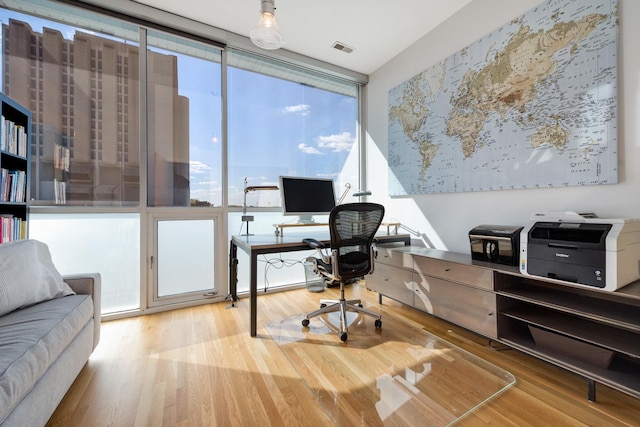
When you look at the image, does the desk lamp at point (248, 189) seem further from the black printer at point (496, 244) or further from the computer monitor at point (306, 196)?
the black printer at point (496, 244)

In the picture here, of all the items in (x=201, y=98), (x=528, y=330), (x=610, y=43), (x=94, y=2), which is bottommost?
(x=528, y=330)

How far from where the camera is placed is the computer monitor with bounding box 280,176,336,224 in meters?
2.60

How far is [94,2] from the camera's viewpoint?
2.26m

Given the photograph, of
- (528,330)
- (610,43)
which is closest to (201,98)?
(610,43)

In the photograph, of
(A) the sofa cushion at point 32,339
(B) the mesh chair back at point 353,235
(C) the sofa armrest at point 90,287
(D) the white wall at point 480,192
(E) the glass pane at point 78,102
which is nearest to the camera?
(A) the sofa cushion at point 32,339

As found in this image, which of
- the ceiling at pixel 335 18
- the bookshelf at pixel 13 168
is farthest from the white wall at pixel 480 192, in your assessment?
the bookshelf at pixel 13 168

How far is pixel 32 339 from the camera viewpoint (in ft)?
3.62

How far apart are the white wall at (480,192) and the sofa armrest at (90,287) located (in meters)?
2.97

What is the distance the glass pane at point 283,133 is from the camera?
3.00 m

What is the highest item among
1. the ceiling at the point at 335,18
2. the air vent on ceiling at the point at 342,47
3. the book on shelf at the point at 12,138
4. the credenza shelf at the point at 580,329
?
the air vent on ceiling at the point at 342,47

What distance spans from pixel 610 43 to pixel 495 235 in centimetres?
139

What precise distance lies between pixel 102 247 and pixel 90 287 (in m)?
0.88

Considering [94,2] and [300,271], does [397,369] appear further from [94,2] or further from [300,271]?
[94,2]

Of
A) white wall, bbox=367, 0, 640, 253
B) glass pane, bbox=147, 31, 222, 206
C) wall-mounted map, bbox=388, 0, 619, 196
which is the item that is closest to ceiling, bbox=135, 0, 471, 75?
white wall, bbox=367, 0, 640, 253
